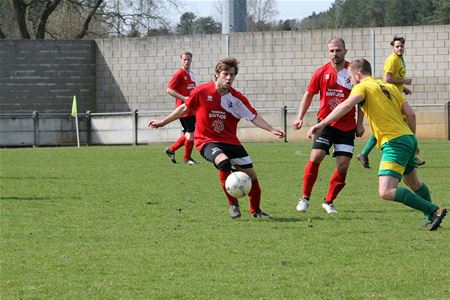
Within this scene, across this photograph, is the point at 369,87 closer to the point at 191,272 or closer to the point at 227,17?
the point at 191,272

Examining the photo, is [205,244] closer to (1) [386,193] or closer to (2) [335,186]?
(1) [386,193]

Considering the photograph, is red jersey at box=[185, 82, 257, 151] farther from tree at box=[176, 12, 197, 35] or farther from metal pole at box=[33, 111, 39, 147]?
tree at box=[176, 12, 197, 35]

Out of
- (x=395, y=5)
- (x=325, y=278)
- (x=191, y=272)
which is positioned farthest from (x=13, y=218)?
(x=395, y=5)

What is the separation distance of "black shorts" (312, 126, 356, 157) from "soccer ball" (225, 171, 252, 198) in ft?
4.37

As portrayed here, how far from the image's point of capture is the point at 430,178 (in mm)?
15352

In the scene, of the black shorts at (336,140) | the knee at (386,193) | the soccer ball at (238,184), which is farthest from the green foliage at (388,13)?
the knee at (386,193)

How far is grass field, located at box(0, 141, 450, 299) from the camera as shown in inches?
276

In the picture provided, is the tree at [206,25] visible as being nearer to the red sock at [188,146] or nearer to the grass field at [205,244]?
the red sock at [188,146]

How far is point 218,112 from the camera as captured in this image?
1091 centimetres

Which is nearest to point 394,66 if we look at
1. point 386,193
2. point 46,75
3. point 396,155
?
point 396,155

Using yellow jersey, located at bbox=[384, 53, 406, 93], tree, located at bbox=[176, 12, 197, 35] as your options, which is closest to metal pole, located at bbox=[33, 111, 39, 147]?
yellow jersey, located at bbox=[384, 53, 406, 93]

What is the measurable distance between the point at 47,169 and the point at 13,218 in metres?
7.70

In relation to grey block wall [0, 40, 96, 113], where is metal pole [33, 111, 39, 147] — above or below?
below

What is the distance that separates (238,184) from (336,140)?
1684 millimetres
